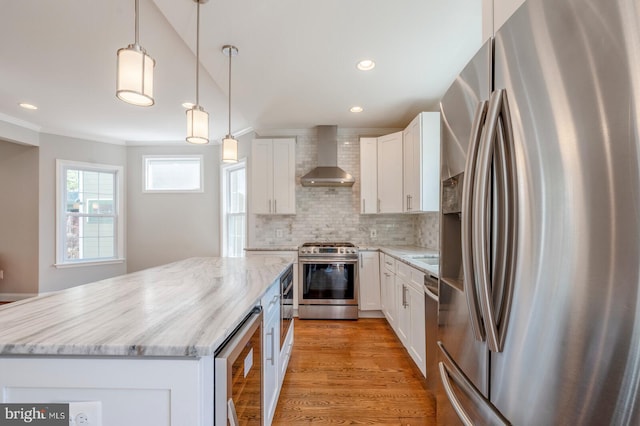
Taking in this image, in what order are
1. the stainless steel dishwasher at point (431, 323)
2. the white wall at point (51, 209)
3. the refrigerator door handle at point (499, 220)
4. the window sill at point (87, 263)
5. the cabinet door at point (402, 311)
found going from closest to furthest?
the refrigerator door handle at point (499, 220), the stainless steel dishwasher at point (431, 323), the cabinet door at point (402, 311), the white wall at point (51, 209), the window sill at point (87, 263)

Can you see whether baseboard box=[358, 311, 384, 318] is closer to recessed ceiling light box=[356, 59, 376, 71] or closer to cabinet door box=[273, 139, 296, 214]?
cabinet door box=[273, 139, 296, 214]

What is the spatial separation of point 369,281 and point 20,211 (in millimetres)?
5469

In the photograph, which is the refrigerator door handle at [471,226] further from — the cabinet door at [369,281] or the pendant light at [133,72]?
the cabinet door at [369,281]

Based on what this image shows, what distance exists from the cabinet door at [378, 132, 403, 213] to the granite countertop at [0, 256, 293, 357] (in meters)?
2.47

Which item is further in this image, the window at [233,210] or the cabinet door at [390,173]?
the window at [233,210]

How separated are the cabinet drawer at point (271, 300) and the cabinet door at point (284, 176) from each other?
226 cm

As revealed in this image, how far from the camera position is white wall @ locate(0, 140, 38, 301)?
430 cm

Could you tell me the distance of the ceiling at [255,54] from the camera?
1.82 metres

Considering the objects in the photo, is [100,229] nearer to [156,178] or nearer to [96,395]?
[156,178]

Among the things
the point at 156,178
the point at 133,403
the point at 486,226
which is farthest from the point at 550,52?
the point at 156,178

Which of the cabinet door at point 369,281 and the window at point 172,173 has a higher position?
the window at point 172,173

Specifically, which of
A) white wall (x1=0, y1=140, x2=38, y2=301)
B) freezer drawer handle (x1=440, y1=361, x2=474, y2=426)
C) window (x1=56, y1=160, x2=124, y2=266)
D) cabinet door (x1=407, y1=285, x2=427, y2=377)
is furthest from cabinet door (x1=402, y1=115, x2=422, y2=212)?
white wall (x1=0, y1=140, x2=38, y2=301)

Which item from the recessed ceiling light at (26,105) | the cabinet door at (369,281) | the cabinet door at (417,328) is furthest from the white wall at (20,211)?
the cabinet door at (417,328)

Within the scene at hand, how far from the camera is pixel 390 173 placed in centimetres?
368
